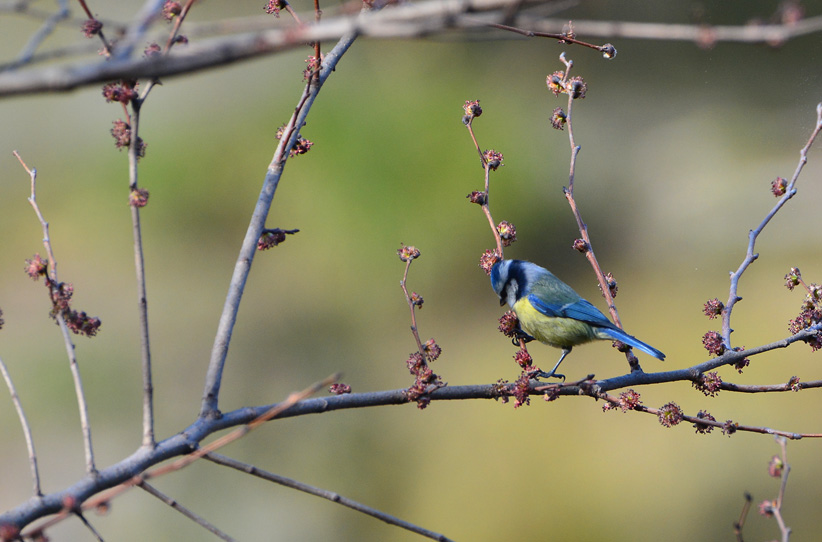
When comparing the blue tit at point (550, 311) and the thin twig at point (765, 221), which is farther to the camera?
the blue tit at point (550, 311)

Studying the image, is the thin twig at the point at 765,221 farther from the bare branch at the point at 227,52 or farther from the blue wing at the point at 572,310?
the bare branch at the point at 227,52

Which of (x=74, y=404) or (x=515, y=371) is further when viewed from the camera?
(x=515, y=371)

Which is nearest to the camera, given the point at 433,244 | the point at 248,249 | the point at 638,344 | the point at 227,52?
the point at 227,52

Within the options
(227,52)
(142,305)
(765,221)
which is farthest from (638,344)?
(227,52)

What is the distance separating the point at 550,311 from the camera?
188cm

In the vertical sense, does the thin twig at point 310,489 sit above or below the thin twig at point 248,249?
below

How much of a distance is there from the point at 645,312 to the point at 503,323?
223cm

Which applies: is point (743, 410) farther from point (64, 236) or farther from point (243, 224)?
point (64, 236)

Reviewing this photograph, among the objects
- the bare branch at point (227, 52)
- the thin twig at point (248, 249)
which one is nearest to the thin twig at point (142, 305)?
the thin twig at point (248, 249)

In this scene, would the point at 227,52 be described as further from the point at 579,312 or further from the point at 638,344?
the point at 579,312

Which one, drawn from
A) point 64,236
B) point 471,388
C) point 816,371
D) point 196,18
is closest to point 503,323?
point 471,388

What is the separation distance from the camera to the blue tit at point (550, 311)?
184 cm

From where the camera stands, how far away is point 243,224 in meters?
3.46

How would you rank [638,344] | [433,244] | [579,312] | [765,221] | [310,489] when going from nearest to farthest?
[310,489]
[765,221]
[638,344]
[579,312]
[433,244]
